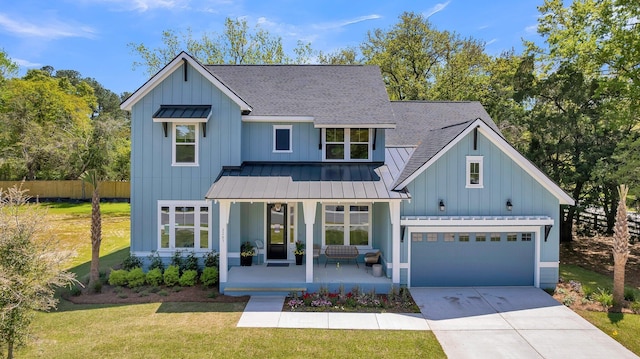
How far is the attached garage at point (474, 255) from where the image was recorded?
12094 millimetres

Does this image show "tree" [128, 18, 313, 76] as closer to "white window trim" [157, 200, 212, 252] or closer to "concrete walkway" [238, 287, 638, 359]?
"white window trim" [157, 200, 212, 252]

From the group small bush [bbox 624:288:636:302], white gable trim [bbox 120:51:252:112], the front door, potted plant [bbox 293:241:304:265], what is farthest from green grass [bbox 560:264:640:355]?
white gable trim [bbox 120:51:252:112]

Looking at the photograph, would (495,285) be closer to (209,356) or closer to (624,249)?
(624,249)

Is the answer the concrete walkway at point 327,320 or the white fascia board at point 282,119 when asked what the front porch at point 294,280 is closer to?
the concrete walkway at point 327,320

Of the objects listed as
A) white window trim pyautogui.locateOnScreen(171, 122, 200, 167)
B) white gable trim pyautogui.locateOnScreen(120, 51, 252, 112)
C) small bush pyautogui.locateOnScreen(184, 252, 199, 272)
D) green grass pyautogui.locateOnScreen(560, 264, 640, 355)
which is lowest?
green grass pyautogui.locateOnScreen(560, 264, 640, 355)

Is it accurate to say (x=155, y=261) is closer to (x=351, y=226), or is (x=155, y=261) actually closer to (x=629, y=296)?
(x=351, y=226)

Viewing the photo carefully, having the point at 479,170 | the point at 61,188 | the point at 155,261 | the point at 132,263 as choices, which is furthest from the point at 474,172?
the point at 61,188

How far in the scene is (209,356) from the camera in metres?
7.79

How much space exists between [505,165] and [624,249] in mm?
4036

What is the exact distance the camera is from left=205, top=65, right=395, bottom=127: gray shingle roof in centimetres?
1429

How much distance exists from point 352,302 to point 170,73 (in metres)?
10.6

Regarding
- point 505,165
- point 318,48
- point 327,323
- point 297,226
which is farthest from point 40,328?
point 318,48

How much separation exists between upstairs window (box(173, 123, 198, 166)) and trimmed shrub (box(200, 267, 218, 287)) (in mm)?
4112

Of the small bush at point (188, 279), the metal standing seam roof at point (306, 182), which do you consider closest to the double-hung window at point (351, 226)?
the metal standing seam roof at point (306, 182)
